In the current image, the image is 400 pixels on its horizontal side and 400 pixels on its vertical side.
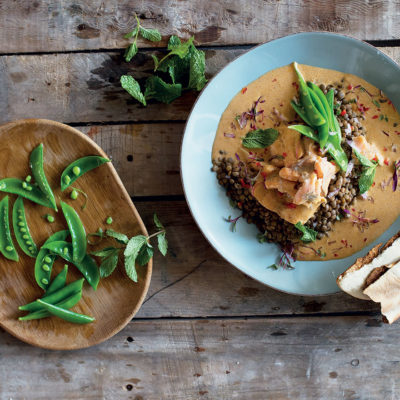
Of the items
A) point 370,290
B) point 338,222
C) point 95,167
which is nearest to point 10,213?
point 95,167

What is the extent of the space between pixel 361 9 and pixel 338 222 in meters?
1.32

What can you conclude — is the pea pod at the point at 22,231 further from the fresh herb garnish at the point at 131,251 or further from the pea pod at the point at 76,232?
the fresh herb garnish at the point at 131,251

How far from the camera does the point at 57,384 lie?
2.69m

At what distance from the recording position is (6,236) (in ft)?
8.14

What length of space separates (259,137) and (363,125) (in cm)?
64

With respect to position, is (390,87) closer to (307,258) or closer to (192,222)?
(307,258)

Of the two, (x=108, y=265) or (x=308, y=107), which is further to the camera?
(x=108, y=265)

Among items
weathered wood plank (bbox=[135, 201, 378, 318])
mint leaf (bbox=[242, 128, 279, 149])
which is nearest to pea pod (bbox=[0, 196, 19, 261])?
weathered wood plank (bbox=[135, 201, 378, 318])

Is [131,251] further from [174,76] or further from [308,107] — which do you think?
[308,107]

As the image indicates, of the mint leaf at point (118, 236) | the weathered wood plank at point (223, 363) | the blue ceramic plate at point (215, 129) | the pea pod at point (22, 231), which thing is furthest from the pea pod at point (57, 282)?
the blue ceramic plate at point (215, 129)

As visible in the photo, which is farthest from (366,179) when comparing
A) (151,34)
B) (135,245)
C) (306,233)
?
(151,34)

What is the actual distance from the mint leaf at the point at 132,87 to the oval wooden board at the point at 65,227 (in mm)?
366

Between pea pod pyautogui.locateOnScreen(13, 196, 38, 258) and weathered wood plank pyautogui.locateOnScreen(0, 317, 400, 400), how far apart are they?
687mm

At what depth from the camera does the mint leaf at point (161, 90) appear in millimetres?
Result: 2400
